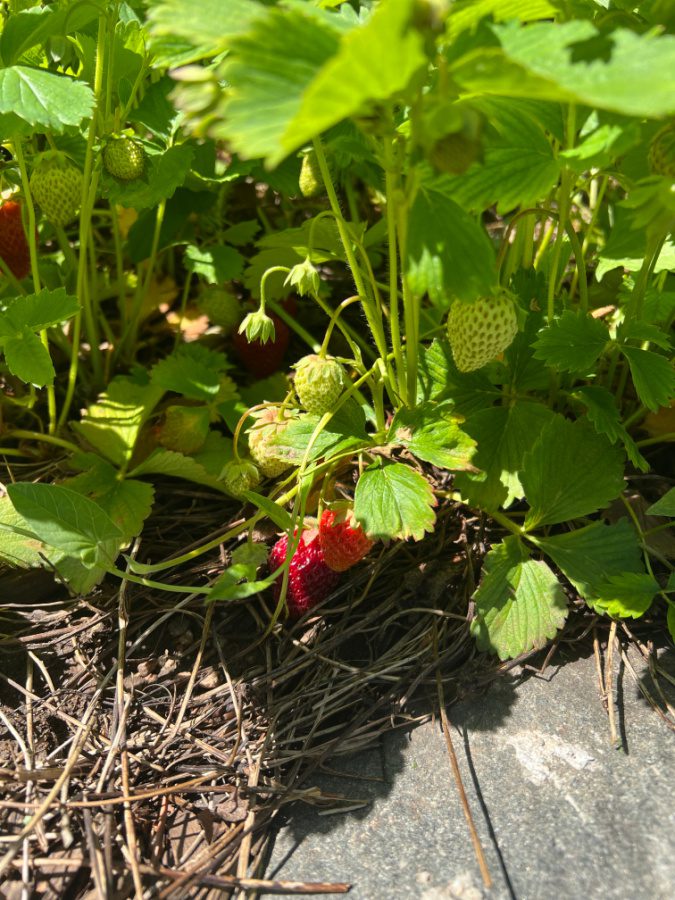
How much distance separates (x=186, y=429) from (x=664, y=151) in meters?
0.96

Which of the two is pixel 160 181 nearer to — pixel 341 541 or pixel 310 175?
pixel 310 175

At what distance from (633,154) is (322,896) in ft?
3.91

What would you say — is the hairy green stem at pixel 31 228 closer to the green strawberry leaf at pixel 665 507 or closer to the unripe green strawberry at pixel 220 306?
the unripe green strawberry at pixel 220 306

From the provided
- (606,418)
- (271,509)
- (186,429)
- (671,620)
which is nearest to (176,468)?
(186,429)

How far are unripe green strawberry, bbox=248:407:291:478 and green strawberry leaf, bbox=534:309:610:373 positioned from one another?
1.46 feet

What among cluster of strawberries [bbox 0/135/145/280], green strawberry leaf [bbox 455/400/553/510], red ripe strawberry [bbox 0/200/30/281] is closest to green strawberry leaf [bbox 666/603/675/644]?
green strawberry leaf [bbox 455/400/553/510]

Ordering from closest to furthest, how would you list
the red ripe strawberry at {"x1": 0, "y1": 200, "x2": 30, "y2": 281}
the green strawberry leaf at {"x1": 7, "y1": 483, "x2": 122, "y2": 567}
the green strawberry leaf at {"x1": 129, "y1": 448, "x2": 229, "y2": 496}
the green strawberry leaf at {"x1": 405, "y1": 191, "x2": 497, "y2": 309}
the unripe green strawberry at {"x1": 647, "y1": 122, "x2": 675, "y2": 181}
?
1. the green strawberry leaf at {"x1": 405, "y1": 191, "x2": 497, "y2": 309}
2. the unripe green strawberry at {"x1": 647, "y1": 122, "x2": 675, "y2": 181}
3. the green strawberry leaf at {"x1": 7, "y1": 483, "x2": 122, "y2": 567}
4. the green strawberry leaf at {"x1": 129, "y1": 448, "x2": 229, "y2": 496}
5. the red ripe strawberry at {"x1": 0, "y1": 200, "x2": 30, "y2": 281}

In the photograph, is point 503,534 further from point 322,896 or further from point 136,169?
point 136,169

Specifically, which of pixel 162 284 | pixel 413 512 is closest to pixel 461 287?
pixel 413 512

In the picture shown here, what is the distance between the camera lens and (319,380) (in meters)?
1.22

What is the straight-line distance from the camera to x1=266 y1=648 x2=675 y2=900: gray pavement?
0.98m

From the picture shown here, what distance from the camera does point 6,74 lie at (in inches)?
47.4

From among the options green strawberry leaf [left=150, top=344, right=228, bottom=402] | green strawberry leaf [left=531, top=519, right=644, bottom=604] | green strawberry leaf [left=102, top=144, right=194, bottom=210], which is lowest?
green strawberry leaf [left=531, top=519, right=644, bottom=604]

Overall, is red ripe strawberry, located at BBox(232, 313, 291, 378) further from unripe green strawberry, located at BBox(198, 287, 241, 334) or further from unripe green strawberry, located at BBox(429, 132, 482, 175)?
unripe green strawberry, located at BBox(429, 132, 482, 175)
